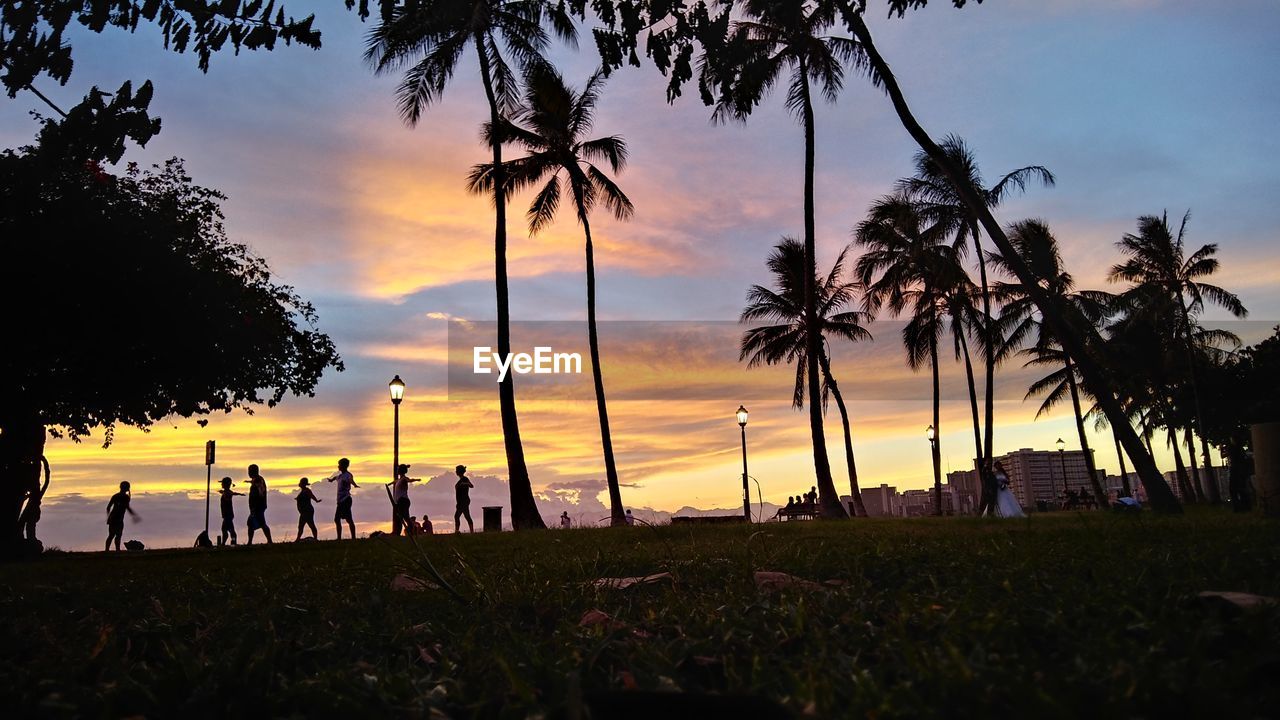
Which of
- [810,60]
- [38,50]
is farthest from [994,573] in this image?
[810,60]

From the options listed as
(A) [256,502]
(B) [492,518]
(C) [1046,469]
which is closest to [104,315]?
(A) [256,502]

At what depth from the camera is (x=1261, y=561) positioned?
3.82 m

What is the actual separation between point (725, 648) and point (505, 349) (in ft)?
72.4

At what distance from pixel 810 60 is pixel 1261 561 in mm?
24258

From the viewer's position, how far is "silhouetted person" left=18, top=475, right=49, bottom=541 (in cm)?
1914

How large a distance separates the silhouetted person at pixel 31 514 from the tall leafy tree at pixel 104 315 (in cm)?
21

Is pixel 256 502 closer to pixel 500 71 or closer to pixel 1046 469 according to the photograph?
pixel 500 71

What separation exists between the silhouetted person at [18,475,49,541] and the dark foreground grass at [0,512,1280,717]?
707 inches

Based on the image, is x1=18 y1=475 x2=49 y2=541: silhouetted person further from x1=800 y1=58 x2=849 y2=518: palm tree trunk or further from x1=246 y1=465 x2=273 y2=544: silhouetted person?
x1=800 y1=58 x2=849 y2=518: palm tree trunk

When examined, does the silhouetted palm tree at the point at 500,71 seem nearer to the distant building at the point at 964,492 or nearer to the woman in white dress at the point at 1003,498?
the woman in white dress at the point at 1003,498

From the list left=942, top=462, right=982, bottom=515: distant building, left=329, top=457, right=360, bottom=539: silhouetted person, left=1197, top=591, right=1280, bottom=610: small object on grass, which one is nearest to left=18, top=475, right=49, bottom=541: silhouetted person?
left=329, top=457, right=360, bottom=539: silhouetted person

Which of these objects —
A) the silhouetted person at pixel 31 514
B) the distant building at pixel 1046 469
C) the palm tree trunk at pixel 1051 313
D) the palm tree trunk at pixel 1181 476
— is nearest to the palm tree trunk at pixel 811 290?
the palm tree trunk at pixel 1051 313

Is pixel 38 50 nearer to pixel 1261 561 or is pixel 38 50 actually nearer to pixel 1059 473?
pixel 1261 561

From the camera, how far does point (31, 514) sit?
2002 cm
